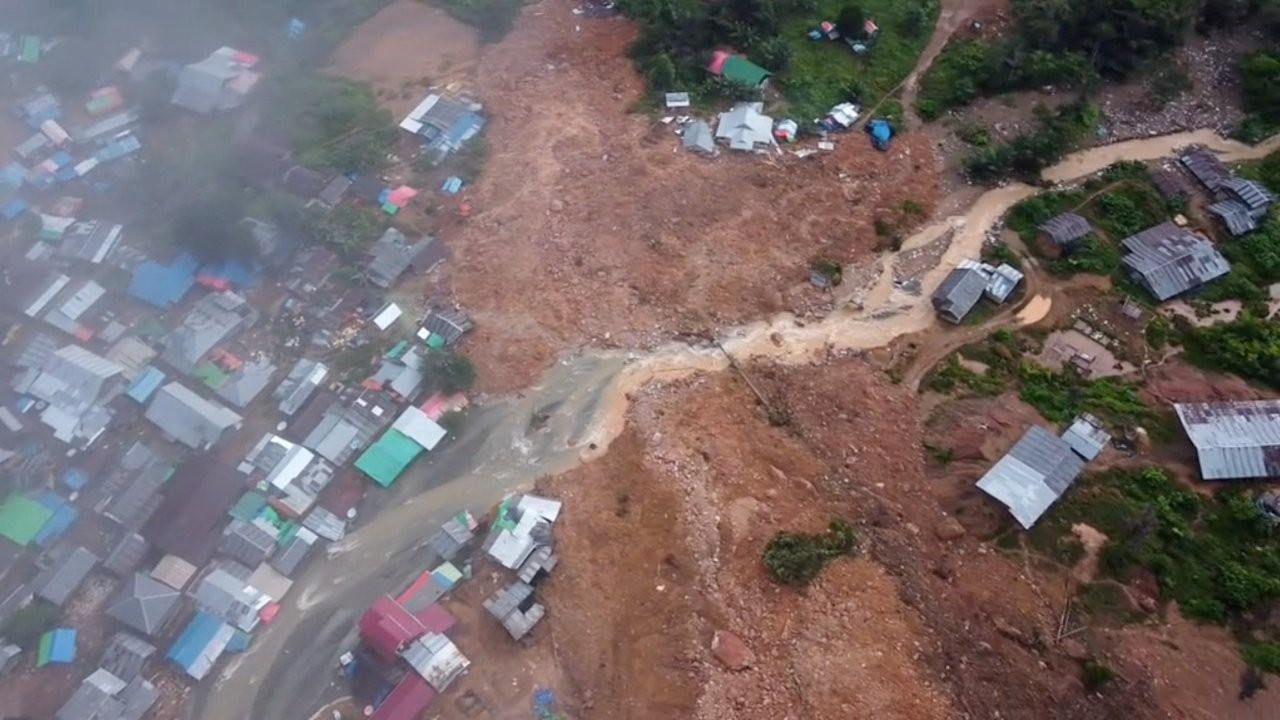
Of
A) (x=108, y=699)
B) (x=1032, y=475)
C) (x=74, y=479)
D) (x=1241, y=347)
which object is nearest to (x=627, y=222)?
(x=1032, y=475)

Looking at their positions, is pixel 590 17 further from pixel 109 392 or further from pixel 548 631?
pixel 548 631

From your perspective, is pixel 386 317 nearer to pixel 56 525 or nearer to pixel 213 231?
pixel 213 231

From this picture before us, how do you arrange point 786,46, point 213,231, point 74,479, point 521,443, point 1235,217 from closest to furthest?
point 74,479, point 521,443, point 213,231, point 1235,217, point 786,46

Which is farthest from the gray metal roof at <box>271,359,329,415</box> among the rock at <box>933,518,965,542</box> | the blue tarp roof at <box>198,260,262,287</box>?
the rock at <box>933,518,965,542</box>

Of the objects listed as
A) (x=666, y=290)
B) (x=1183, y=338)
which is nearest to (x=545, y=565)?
(x=666, y=290)

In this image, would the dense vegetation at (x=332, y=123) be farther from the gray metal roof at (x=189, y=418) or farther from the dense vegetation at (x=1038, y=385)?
the dense vegetation at (x=1038, y=385)

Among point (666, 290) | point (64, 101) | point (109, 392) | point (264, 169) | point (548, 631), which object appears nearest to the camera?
point (548, 631)

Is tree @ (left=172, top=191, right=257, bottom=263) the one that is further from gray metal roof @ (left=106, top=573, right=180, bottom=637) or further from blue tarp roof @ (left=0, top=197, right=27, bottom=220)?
gray metal roof @ (left=106, top=573, right=180, bottom=637)
